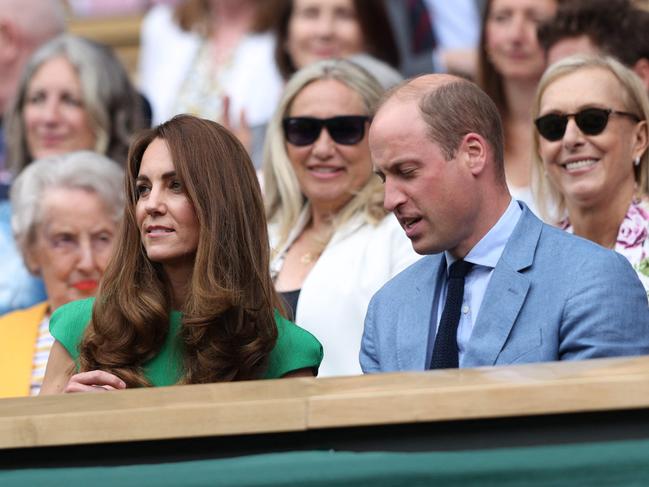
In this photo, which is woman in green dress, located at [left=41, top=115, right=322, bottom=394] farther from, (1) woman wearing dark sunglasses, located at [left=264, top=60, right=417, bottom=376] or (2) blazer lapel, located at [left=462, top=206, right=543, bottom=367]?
(1) woman wearing dark sunglasses, located at [left=264, top=60, right=417, bottom=376]

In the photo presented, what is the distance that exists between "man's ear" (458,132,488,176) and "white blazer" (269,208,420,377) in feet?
3.06

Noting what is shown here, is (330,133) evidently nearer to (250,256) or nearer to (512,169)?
(512,169)

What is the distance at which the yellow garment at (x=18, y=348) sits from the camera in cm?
450

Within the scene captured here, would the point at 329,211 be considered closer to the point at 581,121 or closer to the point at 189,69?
the point at 581,121

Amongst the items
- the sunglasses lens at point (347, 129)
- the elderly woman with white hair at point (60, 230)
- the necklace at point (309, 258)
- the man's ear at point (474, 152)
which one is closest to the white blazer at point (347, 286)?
the necklace at point (309, 258)

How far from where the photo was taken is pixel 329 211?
4.86 m

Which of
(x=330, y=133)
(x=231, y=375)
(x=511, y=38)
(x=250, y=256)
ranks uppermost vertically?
(x=511, y=38)

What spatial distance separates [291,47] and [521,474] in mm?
3965

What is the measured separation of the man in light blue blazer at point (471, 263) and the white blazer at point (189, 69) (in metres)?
2.56

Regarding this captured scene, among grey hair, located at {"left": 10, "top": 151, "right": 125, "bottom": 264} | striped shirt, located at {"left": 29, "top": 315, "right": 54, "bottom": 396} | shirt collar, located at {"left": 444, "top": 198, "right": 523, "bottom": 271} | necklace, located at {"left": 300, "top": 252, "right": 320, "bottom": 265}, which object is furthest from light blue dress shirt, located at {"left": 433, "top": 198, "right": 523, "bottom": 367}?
grey hair, located at {"left": 10, "top": 151, "right": 125, "bottom": 264}

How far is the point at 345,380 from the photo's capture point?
8.70 feet

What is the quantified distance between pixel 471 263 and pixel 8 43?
3.68m

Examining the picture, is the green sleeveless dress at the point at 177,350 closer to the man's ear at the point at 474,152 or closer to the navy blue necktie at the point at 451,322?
the navy blue necktie at the point at 451,322

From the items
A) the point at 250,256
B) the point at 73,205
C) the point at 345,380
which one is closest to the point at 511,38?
the point at 73,205
